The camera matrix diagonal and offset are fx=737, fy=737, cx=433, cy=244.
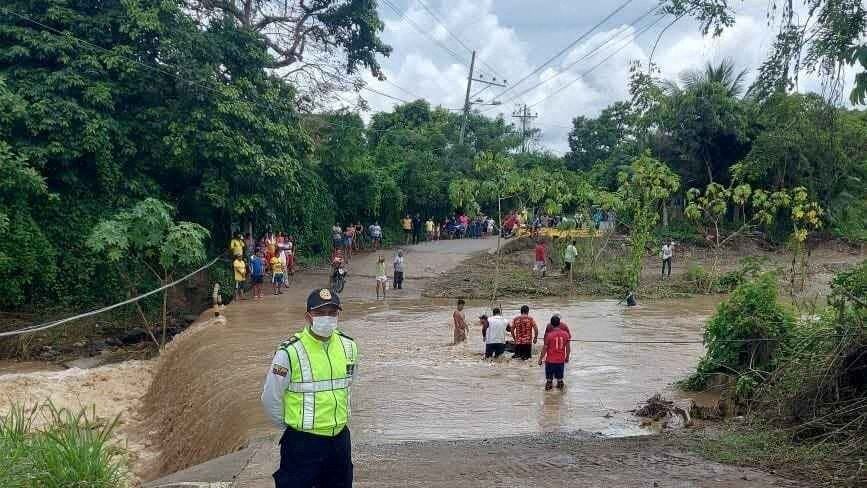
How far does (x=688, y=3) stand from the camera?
25.8 feet

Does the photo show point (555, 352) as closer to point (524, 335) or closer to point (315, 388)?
point (524, 335)

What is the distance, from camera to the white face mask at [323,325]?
15.5ft

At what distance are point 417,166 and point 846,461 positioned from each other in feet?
108

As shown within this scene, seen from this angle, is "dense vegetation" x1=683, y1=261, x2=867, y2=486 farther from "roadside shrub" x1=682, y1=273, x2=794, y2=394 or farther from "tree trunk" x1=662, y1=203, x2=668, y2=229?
"tree trunk" x1=662, y1=203, x2=668, y2=229

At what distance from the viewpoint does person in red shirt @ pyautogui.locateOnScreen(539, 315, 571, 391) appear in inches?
477

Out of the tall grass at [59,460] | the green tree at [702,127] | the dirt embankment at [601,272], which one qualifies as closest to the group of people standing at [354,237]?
the dirt embankment at [601,272]

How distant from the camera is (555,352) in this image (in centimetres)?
1227

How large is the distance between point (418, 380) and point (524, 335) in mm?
2421

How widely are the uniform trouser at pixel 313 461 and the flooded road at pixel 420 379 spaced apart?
15.0 ft

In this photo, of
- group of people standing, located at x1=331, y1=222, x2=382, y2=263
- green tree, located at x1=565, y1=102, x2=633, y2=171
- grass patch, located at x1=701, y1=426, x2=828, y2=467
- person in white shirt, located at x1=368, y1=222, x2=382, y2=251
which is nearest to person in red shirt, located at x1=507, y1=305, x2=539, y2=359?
grass patch, located at x1=701, y1=426, x2=828, y2=467

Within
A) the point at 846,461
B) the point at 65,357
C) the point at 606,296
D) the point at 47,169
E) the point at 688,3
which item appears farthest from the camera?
the point at 606,296

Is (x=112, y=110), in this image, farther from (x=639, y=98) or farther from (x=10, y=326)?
(x=639, y=98)

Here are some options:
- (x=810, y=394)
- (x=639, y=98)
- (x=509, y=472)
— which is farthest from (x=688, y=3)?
(x=639, y=98)


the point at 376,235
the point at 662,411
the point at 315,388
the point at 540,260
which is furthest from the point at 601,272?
the point at 315,388
